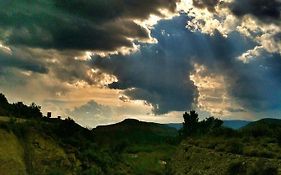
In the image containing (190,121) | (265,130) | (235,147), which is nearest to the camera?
(235,147)

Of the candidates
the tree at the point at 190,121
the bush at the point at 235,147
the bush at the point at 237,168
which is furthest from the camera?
the tree at the point at 190,121

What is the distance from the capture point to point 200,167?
198 feet

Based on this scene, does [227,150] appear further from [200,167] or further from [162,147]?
[162,147]

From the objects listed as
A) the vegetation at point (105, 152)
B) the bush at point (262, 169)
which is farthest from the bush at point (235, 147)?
the bush at point (262, 169)

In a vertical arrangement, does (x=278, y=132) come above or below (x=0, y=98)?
below

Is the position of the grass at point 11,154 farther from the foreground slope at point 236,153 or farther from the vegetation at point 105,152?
the foreground slope at point 236,153

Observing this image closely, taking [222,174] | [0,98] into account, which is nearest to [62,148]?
[222,174]

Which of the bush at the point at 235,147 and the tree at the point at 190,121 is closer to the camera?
the bush at the point at 235,147

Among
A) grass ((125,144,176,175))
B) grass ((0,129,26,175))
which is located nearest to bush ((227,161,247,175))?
grass ((0,129,26,175))

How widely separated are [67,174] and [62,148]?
760cm

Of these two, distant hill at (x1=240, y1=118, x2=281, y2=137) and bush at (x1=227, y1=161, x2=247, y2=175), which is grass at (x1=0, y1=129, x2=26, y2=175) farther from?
distant hill at (x1=240, y1=118, x2=281, y2=137)

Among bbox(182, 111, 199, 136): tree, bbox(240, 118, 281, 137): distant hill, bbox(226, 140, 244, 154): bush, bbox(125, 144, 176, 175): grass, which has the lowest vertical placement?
bbox(125, 144, 176, 175): grass

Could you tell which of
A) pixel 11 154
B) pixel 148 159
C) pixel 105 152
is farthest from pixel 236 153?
pixel 148 159

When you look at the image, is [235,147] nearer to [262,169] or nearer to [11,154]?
[262,169]
